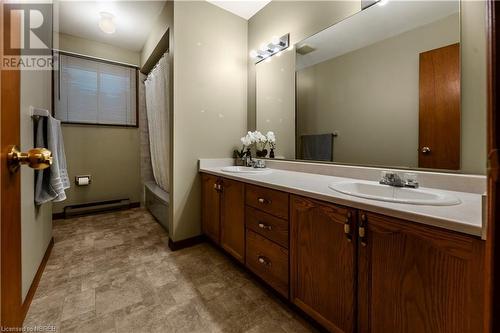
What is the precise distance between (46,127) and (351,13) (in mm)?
2499

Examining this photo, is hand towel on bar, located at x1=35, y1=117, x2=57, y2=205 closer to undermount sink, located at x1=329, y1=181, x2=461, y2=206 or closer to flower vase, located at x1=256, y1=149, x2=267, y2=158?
flower vase, located at x1=256, y1=149, x2=267, y2=158

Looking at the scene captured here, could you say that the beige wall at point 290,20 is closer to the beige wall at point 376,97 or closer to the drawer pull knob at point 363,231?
the beige wall at point 376,97

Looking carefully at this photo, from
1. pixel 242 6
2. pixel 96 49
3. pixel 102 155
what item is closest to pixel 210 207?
pixel 242 6

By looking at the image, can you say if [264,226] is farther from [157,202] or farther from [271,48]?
[157,202]

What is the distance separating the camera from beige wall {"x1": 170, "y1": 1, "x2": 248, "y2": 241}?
2.12 metres

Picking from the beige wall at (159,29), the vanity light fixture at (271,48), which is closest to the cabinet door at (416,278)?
the vanity light fixture at (271,48)

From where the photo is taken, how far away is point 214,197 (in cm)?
206

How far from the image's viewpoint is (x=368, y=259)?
2.98ft

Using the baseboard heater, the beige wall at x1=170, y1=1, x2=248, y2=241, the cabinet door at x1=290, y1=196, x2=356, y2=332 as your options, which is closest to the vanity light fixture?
the beige wall at x1=170, y1=1, x2=248, y2=241

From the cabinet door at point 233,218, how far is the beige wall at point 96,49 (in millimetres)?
2952

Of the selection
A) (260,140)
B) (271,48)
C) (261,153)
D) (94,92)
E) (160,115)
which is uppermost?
(271,48)

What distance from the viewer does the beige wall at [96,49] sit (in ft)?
9.87

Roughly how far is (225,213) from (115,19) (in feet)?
8.86

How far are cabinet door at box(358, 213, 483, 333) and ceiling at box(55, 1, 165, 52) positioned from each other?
2.96 m
